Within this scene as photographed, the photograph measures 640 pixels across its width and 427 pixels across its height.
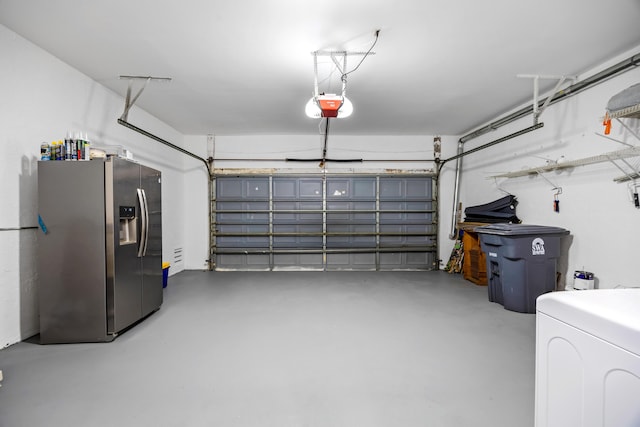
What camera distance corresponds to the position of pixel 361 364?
2.37 m

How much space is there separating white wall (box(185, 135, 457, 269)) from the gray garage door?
256 mm

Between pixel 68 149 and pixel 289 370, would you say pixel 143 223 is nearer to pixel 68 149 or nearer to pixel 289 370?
pixel 68 149

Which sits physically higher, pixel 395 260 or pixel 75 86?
pixel 75 86

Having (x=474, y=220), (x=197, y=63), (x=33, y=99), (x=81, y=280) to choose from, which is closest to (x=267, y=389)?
(x=81, y=280)

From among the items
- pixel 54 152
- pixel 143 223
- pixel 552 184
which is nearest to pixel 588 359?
pixel 143 223

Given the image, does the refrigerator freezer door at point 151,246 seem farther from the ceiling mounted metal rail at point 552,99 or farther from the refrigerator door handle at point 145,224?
the ceiling mounted metal rail at point 552,99

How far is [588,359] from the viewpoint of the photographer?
31.9 inches

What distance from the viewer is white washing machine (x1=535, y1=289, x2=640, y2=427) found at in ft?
→ 2.34

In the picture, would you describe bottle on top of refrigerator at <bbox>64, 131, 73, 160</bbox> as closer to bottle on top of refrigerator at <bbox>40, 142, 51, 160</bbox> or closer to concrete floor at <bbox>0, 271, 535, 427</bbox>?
bottle on top of refrigerator at <bbox>40, 142, 51, 160</bbox>

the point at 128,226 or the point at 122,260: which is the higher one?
the point at 128,226

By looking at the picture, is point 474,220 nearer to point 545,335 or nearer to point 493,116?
point 493,116

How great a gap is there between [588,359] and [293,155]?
607 centimetres

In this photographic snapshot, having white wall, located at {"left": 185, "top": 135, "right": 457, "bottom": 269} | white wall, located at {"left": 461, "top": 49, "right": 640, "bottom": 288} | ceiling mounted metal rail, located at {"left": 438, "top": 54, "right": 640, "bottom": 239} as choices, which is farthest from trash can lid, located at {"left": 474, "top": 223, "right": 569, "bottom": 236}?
white wall, located at {"left": 185, "top": 135, "right": 457, "bottom": 269}

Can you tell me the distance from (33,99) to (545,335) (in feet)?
14.7
